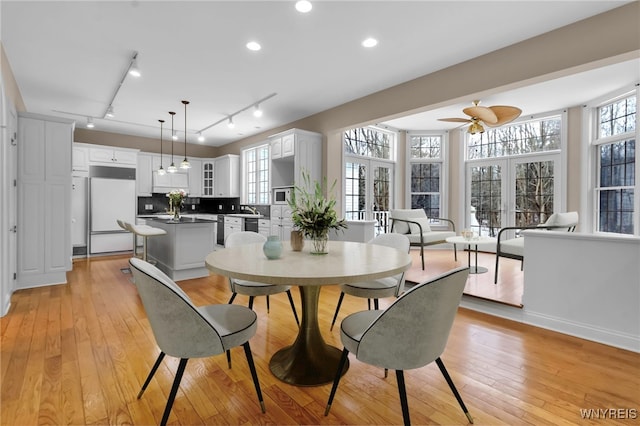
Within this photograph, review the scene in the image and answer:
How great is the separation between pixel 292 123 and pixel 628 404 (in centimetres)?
550

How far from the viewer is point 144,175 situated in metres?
7.20

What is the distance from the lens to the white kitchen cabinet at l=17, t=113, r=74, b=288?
155 inches

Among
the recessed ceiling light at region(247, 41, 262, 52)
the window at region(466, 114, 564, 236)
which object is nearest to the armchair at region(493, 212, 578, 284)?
the window at region(466, 114, 564, 236)

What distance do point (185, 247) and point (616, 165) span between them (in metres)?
6.47

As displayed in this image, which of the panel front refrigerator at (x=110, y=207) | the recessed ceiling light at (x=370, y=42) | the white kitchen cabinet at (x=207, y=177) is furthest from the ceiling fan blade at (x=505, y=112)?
the panel front refrigerator at (x=110, y=207)

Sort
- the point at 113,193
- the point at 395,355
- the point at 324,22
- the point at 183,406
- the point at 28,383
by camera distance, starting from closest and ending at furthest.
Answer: the point at 395,355, the point at 183,406, the point at 28,383, the point at 324,22, the point at 113,193

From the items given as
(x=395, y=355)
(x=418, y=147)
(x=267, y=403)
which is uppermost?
(x=418, y=147)

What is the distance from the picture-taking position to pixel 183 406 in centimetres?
174

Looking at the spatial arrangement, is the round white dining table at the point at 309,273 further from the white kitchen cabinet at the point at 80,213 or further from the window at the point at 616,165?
the white kitchen cabinet at the point at 80,213

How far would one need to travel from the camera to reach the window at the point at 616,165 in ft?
14.6

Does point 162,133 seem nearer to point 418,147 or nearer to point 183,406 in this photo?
point 418,147

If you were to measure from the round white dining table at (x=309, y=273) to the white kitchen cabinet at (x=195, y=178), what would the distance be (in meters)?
6.16

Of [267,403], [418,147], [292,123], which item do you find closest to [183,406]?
[267,403]

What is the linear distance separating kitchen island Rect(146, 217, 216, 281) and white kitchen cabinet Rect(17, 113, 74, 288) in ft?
3.97
